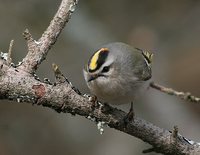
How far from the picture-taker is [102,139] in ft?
25.5

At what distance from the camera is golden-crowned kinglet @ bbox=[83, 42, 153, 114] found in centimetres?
359

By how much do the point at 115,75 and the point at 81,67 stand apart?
4033 mm

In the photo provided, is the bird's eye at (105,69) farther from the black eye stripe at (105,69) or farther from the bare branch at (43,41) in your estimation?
the bare branch at (43,41)

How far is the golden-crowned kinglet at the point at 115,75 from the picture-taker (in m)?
3.59

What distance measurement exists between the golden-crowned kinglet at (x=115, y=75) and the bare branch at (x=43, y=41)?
20.1 inches

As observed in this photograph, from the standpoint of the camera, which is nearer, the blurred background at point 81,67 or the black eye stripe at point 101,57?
the black eye stripe at point 101,57

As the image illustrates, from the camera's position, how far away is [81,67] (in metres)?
7.79

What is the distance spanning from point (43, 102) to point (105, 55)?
903 mm

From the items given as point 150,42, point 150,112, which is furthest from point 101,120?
point 150,42

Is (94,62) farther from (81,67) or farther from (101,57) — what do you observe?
(81,67)

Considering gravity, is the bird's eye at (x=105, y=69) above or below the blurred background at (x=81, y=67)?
below

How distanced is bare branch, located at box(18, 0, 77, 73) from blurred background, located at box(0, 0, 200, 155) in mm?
3690

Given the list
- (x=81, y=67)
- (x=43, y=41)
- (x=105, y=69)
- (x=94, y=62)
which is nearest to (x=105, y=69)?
(x=105, y=69)

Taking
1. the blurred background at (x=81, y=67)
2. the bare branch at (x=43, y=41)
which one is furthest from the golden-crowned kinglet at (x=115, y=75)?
the blurred background at (x=81, y=67)
